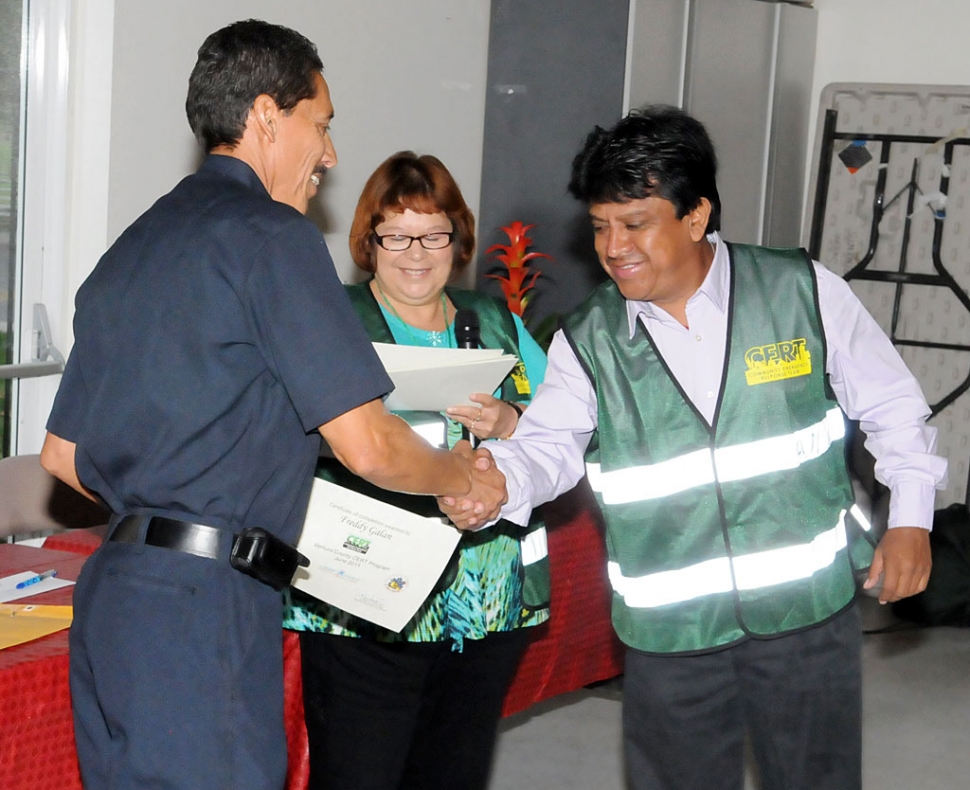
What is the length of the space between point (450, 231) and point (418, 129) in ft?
6.62

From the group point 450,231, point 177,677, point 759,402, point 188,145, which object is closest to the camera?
point 177,677

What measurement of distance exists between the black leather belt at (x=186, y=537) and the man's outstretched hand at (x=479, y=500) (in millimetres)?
481

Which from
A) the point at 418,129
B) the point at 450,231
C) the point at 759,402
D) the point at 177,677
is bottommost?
the point at 177,677

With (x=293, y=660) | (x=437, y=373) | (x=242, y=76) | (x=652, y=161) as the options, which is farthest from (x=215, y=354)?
(x=293, y=660)

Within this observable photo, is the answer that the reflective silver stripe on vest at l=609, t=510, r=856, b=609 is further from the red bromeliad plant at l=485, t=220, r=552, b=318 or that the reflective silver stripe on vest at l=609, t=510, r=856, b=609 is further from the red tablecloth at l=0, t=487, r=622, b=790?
the red bromeliad plant at l=485, t=220, r=552, b=318

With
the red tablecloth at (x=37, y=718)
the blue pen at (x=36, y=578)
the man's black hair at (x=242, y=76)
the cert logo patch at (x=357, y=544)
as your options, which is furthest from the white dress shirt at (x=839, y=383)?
the blue pen at (x=36, y=578)

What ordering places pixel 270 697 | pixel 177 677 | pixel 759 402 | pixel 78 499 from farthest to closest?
1. pixel 78 499
2. pixel 759 402
3. pixel 270 697
4. pixel 177 677

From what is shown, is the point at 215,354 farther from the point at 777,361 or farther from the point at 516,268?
the point at 516,268

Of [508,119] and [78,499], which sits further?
[508,119]

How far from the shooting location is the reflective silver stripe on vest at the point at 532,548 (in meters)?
2.38

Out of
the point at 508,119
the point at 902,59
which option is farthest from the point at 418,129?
the point at 902,59

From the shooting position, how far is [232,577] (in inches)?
65.4

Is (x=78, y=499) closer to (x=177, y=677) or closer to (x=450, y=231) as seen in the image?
(x=450, y=231)

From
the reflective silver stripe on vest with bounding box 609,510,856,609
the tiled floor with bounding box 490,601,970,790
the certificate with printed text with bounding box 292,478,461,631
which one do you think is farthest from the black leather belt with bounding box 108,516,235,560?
the tiled floor with bounding box 490,601,970,790
